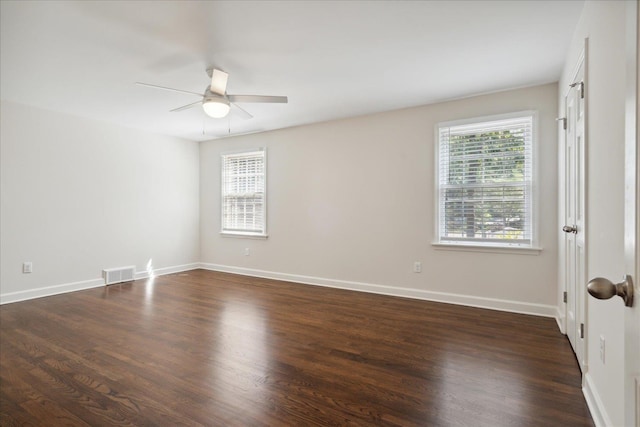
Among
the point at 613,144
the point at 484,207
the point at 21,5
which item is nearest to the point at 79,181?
the point at 21,5

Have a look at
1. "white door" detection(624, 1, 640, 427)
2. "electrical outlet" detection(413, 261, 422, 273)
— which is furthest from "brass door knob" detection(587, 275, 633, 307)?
"electrical outlet" detection(413, 261, 422, 273)

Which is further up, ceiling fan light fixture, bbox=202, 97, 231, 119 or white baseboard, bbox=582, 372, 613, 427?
ceiling fan light fixture, bbox=202, 97, 231, 119

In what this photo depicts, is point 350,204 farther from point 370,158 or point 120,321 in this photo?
point 120,321

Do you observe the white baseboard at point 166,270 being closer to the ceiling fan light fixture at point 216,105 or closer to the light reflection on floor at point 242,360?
the light reflection on floor at point 242,360

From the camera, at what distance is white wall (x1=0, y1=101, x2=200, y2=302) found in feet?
13.5

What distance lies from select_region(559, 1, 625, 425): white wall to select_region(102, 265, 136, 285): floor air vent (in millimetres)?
5733

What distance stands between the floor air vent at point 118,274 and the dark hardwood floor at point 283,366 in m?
1.03

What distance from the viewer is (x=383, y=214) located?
4445mm

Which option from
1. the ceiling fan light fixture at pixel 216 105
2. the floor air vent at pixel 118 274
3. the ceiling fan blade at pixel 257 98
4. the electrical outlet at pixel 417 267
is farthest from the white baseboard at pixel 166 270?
the electrical outlet at pixel 417 267

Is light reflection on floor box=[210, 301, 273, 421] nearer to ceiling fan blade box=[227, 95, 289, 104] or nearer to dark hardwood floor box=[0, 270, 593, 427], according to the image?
dark hardwood floor box=[0, 270, 593, 427]

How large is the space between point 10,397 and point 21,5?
2516 mm

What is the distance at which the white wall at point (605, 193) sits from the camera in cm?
145

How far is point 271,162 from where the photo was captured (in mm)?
5527

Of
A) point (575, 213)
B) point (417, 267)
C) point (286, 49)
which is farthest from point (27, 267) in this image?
point (575, 213)
